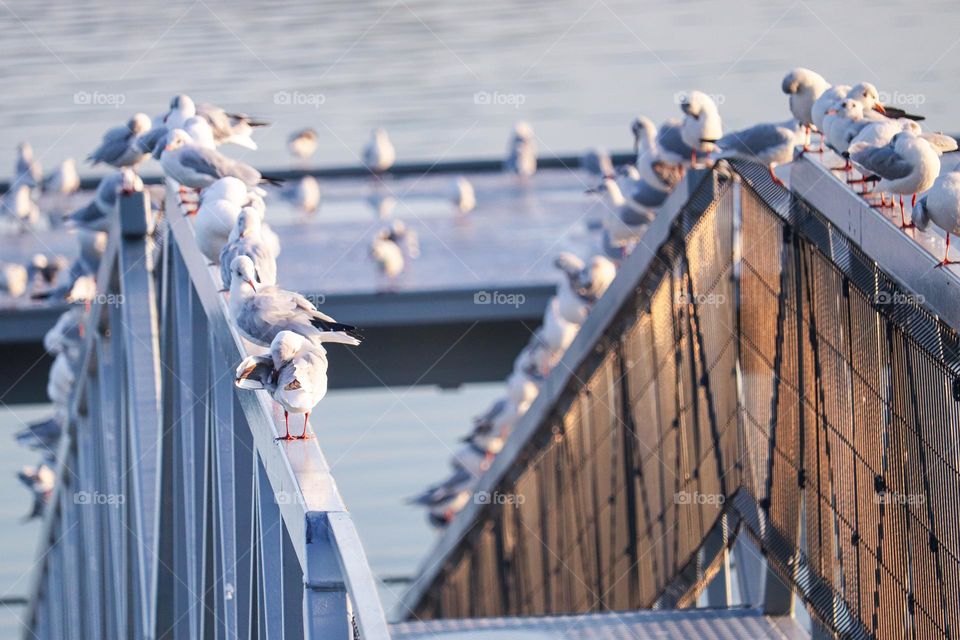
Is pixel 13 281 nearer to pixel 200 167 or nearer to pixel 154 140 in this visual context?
pixel 154 140

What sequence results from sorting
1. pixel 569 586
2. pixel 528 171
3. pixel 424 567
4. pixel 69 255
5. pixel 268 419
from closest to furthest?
pixel 268 419 < pixel 569 586 < pixel 424 567 < pixel 69 255 < pixel 528 171

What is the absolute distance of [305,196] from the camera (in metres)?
18.0

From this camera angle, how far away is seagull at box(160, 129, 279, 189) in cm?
745

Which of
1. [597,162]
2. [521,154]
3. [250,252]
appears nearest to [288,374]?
[250,252]

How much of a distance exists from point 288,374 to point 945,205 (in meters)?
2.04

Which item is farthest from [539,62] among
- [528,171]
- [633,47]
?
[528,171]

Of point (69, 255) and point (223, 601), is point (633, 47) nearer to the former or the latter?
point (69, 255)

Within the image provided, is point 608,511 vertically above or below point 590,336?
below

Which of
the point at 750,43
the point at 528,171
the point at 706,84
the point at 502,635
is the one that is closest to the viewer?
the point at 502,635

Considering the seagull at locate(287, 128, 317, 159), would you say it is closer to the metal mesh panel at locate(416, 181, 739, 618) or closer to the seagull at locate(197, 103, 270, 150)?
the metal mesh panel at locate(416, 181, 739, 618)

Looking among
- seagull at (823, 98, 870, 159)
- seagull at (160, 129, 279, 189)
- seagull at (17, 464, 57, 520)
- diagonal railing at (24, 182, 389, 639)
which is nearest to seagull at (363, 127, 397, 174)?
seagull at (17, 464, 57, 520)

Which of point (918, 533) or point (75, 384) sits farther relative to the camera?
point (75, 384)

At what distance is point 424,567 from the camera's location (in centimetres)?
1330

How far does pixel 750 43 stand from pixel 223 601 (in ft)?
71.2
